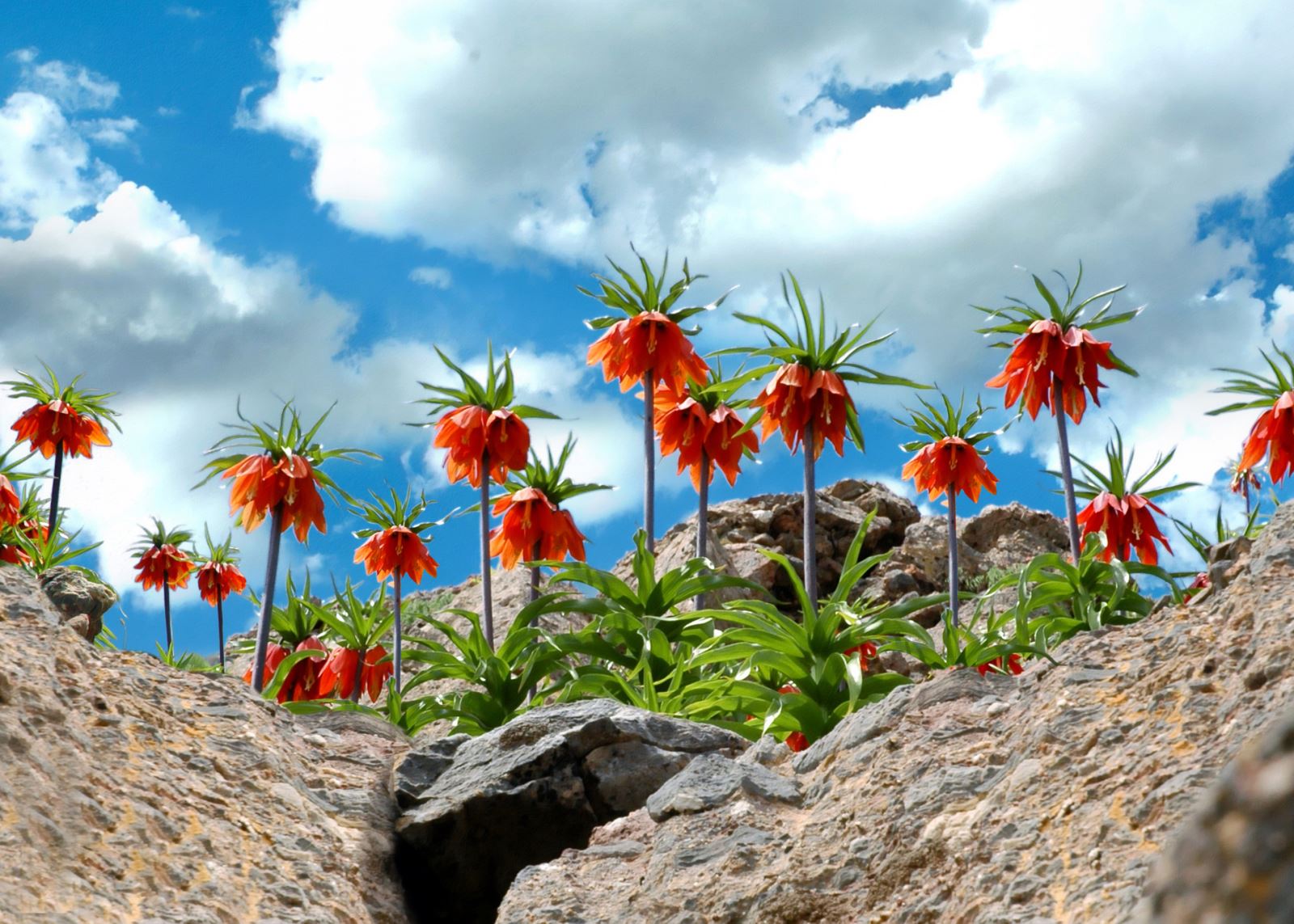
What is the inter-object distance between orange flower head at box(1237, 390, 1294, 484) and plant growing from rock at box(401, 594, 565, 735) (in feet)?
15.6

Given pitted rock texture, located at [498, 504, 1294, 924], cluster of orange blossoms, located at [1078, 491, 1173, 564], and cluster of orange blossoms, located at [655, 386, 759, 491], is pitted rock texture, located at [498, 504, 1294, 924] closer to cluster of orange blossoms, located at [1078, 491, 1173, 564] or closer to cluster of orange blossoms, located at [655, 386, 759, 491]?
cluster of orange blossoms, located at [1078, 491, 1173, 564]

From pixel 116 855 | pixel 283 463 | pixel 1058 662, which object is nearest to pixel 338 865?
pixel 116 855

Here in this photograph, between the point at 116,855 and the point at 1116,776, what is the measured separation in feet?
8.35

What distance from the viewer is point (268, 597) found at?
304 inches

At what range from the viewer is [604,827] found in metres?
3.90

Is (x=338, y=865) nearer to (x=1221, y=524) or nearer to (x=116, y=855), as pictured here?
(x=116, y=855)

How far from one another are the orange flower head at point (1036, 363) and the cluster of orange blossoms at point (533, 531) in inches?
134

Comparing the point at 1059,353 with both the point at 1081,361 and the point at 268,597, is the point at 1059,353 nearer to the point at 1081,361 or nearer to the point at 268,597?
the point at 1081,361

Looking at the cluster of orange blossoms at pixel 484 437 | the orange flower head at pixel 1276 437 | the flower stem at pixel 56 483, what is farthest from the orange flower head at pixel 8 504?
the orange flower head at pixel 1276 437

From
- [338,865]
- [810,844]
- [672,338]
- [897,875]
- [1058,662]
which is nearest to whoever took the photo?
[897,875]

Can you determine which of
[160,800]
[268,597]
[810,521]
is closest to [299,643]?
[268,597]

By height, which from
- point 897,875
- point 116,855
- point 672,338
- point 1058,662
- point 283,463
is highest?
point 672,338

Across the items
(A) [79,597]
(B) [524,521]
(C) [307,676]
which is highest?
(B) [524,521]

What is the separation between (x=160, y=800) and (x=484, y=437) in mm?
5202
